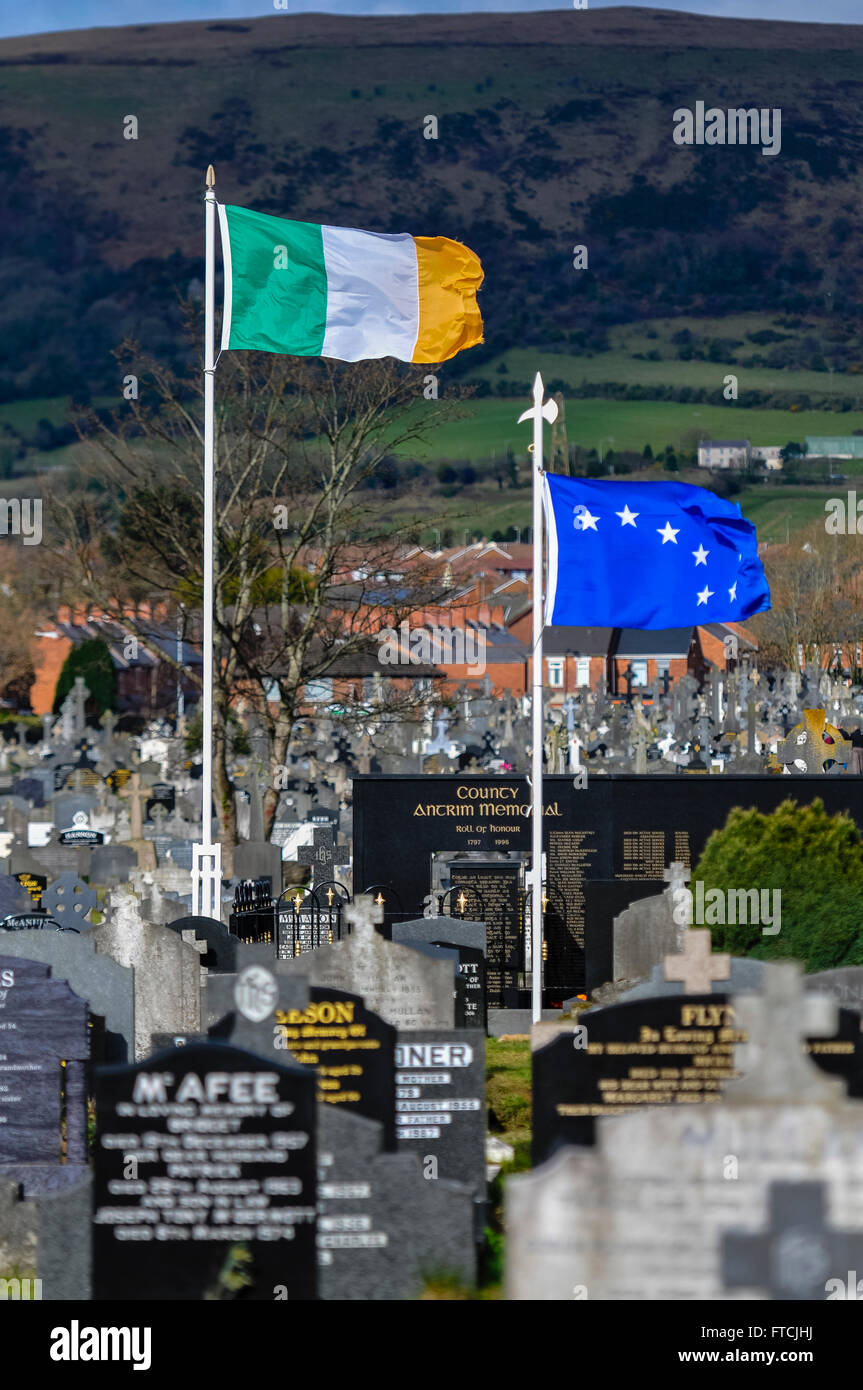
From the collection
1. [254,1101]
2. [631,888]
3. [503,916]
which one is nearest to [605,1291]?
[254,1101]

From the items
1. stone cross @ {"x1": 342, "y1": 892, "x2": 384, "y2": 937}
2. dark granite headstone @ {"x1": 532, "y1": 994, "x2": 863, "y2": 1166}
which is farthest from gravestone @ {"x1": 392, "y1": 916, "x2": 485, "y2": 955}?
dark granite headstone @ {"x1": 532, "y1": 994, "x2": 863, "y2": 1166}

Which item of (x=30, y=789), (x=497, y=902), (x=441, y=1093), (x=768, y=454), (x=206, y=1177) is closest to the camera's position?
(x=206, y=1177)

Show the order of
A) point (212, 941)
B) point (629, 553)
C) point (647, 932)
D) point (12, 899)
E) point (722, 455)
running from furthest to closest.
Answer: point (722, 455)
point (12, 899)
point (647, 932)
point (212, 941)
point (629, 553)

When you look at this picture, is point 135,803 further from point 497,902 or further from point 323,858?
point 497,902

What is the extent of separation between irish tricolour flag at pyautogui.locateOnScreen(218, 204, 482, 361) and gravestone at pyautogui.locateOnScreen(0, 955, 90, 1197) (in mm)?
6036

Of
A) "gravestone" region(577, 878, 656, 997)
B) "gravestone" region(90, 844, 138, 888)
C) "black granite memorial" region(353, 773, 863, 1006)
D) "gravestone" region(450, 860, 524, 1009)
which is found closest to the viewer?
"gravestone" region(577, 878, 656, 997)

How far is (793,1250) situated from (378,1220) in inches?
72.7

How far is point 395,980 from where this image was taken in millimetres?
10883

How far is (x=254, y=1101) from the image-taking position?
836cm

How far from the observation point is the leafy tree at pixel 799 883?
14672 millimetres

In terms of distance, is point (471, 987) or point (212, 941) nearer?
point (212, 941)

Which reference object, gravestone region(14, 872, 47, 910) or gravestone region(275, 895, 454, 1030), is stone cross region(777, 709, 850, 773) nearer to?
gravestone region(14, 872, 47, 910)

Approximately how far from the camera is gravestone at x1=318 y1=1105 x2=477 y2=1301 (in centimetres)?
852

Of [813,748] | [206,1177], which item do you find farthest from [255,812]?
[206,1177]
